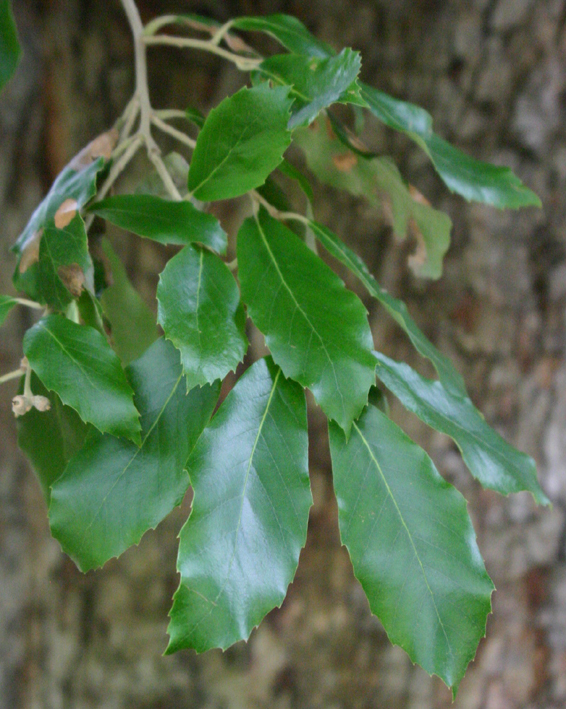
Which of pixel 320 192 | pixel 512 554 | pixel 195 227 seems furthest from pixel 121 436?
pixel 512 554

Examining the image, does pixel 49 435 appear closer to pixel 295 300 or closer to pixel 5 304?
pixel 5 304

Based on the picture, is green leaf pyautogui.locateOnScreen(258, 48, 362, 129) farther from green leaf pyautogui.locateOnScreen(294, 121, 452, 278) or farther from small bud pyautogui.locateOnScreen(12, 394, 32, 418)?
small bud pyautogui.locateOnScreen(12, 394, 32, 418)

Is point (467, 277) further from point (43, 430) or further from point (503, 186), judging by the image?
point (43, 430)

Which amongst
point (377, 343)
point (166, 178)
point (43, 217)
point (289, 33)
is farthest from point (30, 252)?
point (377, 343)

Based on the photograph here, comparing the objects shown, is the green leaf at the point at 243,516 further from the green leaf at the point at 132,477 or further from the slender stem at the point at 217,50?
the slender stem at the point at 217,50

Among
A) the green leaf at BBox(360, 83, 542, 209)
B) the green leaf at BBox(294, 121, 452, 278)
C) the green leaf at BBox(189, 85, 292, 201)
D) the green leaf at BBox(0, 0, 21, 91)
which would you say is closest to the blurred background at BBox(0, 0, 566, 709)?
the green leaf at BBox(294, 121, 452, 278)

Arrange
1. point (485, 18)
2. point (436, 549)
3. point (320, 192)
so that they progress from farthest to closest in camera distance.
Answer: point (320, 192) → point (485, 18) → point (436, 549)

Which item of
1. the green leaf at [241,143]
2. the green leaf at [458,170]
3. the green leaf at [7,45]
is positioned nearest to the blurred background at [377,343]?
the green leaf at [458,170]
